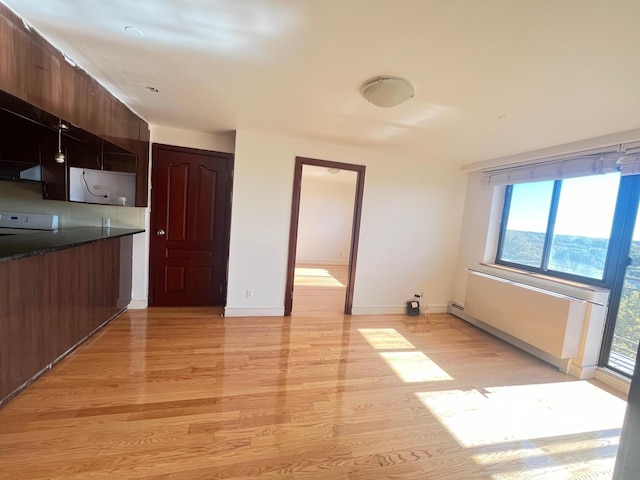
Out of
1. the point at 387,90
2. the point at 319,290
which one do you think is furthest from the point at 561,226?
the point at 319,290

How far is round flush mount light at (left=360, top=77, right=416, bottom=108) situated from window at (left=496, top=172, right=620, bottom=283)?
7.58 feet

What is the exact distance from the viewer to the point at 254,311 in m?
3.44

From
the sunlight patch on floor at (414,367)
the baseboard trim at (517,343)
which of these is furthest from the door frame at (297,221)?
the baseboard trim at (517,343)

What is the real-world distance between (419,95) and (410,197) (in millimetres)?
2047

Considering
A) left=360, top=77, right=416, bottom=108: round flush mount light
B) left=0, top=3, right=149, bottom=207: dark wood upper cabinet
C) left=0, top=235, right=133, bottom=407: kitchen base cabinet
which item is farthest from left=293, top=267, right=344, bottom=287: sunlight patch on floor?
left=360, top=77, right=416, bottom=108: round flush mount light

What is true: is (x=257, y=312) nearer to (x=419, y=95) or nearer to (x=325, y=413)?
(x=325, y=413)

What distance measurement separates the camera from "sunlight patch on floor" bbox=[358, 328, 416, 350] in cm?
290

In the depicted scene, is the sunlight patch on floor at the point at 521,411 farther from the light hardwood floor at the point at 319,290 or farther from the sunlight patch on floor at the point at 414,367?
the light hardwood floor at the point at 319,290

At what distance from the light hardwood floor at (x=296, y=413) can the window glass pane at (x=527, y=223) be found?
1.22m

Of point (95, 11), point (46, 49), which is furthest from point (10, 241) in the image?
point (95, 11)

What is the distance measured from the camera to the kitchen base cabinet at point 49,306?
65.6 inches

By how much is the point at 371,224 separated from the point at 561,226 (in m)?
2.11

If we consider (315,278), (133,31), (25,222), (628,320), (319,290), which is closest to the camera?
(133,31)

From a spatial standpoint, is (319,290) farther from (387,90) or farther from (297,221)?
(387,90)
